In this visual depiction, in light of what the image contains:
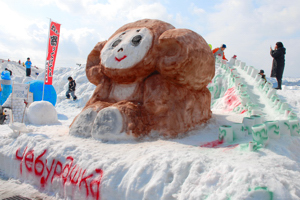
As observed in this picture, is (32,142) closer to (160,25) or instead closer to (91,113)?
(91,113)

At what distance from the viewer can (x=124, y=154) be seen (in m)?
2.81

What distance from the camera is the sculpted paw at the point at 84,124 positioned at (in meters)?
3.61

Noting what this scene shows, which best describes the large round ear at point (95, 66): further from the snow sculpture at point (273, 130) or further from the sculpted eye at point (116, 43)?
the snow sculpture at point (273, 130)

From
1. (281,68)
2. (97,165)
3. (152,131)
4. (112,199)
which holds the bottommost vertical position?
(112,199)

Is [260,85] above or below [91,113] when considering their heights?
above

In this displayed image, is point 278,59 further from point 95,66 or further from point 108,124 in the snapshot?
point 108,124

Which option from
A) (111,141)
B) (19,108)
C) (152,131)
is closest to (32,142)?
(111,141)

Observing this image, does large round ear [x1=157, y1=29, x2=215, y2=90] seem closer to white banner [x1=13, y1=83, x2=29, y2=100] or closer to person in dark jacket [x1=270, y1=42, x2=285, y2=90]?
person in dark jacket [x1=270, y1=42, x2=285, y2=90]

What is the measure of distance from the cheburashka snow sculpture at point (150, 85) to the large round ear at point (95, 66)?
8.4 inches

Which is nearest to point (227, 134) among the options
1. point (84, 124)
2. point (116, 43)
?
point (84, 124)

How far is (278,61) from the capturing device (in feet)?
19.9

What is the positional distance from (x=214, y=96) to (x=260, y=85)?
1436 millimetres

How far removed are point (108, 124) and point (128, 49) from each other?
120 cm

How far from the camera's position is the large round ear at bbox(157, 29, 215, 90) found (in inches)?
134
